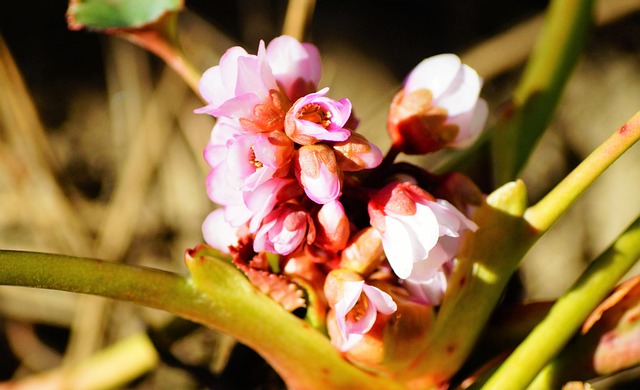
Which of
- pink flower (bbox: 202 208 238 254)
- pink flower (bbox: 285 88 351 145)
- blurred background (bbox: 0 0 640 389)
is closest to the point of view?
pink flower (bbox: 285 88 351 145)

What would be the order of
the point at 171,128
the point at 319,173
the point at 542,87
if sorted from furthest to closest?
1. the point at 171,128
2. the point at 542,87
3. the point at 319,173

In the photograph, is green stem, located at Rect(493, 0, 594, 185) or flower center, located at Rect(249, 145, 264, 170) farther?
green stem, located at Rect(493, 0, 594, 185)

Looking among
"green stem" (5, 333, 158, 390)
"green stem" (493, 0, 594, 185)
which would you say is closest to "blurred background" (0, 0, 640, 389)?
"green stem" (5, 333, 158, 390)

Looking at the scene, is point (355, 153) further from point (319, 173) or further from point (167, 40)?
point (167, 40)

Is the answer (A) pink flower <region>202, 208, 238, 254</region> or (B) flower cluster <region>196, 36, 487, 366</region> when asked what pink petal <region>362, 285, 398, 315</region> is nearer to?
(B) flower cluster <region>196, 36, 487, 366</region>

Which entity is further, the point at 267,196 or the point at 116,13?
the point at 116,13

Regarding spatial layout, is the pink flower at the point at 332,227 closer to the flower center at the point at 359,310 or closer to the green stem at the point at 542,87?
the flower center at the point at 359,310

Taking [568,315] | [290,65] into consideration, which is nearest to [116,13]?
[290,65]

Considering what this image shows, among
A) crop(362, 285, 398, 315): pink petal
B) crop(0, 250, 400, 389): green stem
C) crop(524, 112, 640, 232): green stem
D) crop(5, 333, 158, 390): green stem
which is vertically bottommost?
crop(5, 333, 158, 390): green stem
